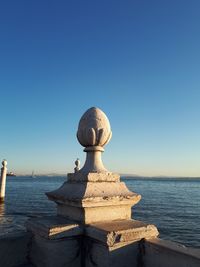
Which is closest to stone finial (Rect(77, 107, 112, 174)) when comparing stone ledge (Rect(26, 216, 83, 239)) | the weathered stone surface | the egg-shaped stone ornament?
the egg-shaped stone ornament

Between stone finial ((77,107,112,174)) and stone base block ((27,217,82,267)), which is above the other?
stone finial ((77,107,112,174))

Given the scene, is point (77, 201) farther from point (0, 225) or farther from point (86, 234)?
point (0, 225)

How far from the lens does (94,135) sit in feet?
12.1

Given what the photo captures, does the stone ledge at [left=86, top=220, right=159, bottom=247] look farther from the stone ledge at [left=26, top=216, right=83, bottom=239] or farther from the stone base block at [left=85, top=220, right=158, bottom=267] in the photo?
the stone ledge at [left=26, top=216, right=83, bottom=239]

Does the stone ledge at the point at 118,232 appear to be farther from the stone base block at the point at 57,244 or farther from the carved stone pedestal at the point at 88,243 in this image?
the stone base block at the point at 57,244

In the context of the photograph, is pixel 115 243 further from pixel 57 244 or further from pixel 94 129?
pixel 94 129

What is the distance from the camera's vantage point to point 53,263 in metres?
3.10

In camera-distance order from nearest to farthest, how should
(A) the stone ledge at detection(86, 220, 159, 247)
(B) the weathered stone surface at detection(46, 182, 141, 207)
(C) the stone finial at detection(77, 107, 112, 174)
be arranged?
(A) the stone ledge at detection(86, 220, 159, 247)
(B) the weathered stone surface at detection(46, 182, 141, 207)
(C) the stone finial at detection(77, 107, 112, 174)

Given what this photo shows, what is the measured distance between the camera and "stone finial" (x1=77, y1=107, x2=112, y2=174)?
12.1ft

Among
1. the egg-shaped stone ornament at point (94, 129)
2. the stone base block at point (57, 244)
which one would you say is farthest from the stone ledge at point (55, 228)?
the egg-shaped stone ornament at point (94, 129)

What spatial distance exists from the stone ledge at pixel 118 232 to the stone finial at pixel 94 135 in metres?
0.73

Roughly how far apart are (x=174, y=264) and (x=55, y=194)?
1666 millimetres

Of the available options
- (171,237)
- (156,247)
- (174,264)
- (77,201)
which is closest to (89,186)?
(77,201)

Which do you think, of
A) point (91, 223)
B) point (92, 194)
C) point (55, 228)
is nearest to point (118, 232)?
point (91, 223)
